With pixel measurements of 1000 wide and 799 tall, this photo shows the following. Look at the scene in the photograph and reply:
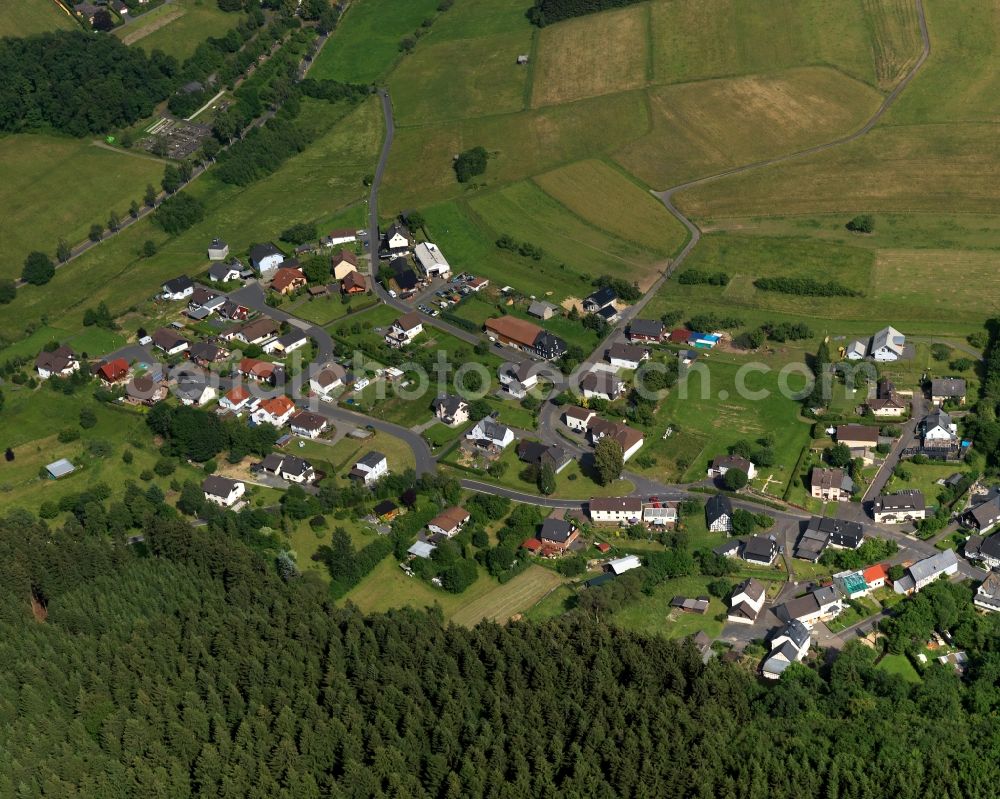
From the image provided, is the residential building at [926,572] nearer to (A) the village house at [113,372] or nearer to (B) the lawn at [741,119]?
(B) the lawn at [741,119]

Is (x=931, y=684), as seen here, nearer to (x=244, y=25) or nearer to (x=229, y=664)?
(x=229, y=664)

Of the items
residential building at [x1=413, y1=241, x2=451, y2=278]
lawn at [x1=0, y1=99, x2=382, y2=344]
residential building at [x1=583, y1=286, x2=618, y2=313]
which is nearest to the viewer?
residential building at [x1=583, y1=286, x2=618, y2=313]

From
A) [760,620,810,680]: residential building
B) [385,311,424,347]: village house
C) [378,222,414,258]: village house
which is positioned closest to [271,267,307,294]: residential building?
[378,222,414,258]: village house

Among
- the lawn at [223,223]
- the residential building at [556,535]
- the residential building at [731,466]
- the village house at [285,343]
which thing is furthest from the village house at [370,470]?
the lawn at [223,223]

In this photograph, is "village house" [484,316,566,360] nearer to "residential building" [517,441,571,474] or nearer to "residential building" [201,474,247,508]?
"residential building" [517,441,571,474]

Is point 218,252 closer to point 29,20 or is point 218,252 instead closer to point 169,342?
point 169,342

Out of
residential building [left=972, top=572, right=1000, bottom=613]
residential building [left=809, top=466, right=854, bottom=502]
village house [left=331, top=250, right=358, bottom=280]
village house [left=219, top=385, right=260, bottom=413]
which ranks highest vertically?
village house [left=331, top=250, right=358, bottom=280]

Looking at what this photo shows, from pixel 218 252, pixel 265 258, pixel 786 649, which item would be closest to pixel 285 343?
pixel 265 258
